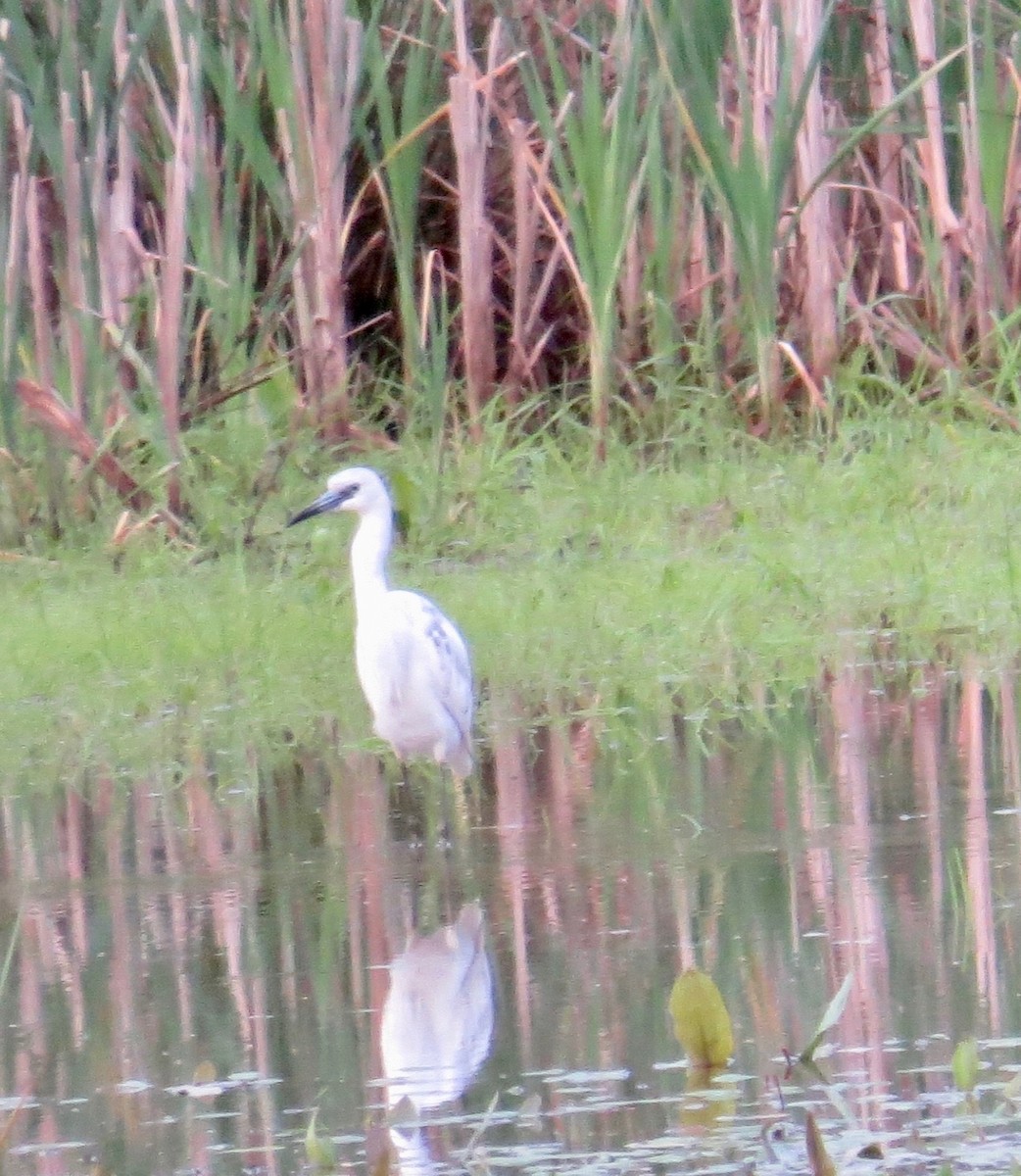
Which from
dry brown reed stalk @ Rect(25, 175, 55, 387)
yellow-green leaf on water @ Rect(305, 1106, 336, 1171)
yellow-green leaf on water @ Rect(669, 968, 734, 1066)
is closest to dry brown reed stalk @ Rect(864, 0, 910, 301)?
dry brown reed stalk @ Rect(25, 175, 55, 387)

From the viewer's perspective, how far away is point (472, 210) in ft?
29.3

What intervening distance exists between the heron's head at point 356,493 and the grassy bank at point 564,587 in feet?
1.65

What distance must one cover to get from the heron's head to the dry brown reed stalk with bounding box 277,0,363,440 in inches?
89.1

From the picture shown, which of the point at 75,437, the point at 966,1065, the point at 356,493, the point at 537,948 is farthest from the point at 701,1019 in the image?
the point at 75,437

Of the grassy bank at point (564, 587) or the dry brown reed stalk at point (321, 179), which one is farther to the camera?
the dry brown reed stalk at point (321, 179)

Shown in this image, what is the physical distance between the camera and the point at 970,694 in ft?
19.9

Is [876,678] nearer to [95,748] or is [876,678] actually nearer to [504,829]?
[504,829]

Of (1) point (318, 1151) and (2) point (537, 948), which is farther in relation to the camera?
(2) point (537, 948)

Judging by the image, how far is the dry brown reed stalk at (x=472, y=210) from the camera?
8898 millimetres

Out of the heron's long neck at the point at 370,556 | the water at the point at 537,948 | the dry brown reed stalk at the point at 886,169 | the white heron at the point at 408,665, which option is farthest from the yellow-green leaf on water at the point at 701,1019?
the dry brown reed stalk at the point at 886,169

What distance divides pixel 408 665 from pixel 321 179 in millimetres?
3391

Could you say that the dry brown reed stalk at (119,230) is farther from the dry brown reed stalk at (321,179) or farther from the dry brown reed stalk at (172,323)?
the dry brown reed stalk at (321,179)

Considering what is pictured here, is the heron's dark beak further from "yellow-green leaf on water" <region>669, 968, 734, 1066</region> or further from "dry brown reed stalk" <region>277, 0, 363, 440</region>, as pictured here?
"yellow-green leaf on water" <region>669, 968, 734, 1066</region>

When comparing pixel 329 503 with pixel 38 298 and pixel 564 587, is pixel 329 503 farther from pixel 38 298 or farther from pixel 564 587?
pixel 38 298
